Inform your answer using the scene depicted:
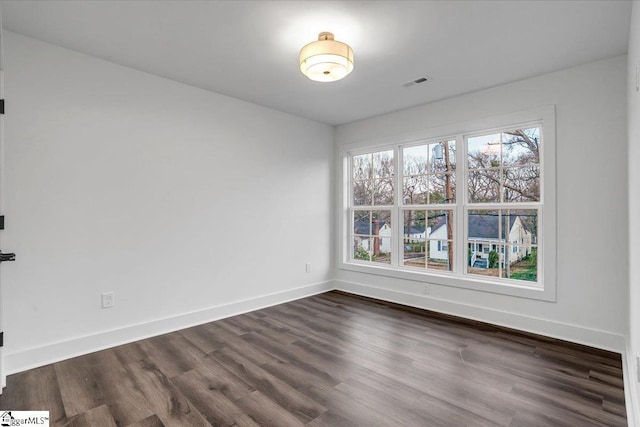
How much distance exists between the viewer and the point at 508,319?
3.37 m

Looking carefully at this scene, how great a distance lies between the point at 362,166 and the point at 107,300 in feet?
11.8

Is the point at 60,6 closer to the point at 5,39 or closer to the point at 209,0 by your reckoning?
the point at 5,39

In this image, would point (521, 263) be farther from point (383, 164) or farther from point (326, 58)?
point (326, 58)

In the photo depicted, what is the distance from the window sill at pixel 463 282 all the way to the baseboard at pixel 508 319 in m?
0.21

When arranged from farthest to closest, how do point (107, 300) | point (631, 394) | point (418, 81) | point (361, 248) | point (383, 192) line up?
1. point (361, 248)
2. point (383, 192)
3. point (418, 81)
4. point (107, 300)
5. point (631, 394)

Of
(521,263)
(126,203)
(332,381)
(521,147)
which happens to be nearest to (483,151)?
(521,147)

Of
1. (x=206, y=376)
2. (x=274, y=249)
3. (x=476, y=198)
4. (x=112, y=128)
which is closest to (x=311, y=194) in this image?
(x=274, y=249)

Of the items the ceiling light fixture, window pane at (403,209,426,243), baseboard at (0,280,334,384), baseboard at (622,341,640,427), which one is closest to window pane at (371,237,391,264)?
window pane at (403,209,426,243)

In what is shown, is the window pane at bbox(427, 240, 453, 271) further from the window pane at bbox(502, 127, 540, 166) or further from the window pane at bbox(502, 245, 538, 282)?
the window pane at bbox(502, 127, 540, 166)

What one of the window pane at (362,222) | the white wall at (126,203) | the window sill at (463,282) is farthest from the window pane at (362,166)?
the window sill at (463,282)

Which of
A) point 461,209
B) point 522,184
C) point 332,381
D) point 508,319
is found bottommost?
point 332,381

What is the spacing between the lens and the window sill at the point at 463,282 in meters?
3.22

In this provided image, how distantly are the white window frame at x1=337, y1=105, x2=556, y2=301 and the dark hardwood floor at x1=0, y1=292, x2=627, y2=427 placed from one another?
1.77 feet

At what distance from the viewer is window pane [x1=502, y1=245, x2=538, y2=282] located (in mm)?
3354
